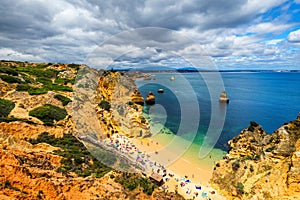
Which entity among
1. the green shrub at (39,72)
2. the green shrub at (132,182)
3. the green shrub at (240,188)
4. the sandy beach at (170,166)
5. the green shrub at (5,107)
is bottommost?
the sandy beach at (170,166)

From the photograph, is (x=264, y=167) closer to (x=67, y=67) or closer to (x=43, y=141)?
(x=43, y=141)

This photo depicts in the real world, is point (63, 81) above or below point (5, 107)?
above

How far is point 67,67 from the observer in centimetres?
4497

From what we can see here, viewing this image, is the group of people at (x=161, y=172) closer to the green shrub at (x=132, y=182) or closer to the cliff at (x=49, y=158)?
the green shrub at (x=132, y=182)

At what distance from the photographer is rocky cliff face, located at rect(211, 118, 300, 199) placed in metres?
11.0

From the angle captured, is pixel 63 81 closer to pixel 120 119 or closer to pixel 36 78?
pixel 36 78

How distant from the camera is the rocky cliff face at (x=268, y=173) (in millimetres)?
11023

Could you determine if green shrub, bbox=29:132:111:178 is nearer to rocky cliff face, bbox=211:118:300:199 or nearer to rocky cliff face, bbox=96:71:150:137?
rocky cliff face, bbox=211:118:300:199

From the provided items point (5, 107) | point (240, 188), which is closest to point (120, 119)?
point (5, 107)

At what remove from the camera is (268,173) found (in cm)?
1323

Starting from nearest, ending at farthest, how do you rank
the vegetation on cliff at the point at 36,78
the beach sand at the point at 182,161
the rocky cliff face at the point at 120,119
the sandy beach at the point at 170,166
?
the sandy beach at the point at 170,166 → the beach sand at the point at 182,161 → the vegetation on cliff at the point at 36,78 → the rocky cliff face at the point at 120,119

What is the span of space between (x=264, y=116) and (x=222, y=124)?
516 inches

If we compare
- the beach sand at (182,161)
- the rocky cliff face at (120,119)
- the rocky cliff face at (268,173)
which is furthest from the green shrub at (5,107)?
the rocky cliff face at (268,173)

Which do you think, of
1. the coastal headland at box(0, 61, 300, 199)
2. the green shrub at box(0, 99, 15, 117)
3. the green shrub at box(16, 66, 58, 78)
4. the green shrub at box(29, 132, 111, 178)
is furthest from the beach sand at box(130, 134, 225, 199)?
the green shrub at box(16, 66, 58, 78)
